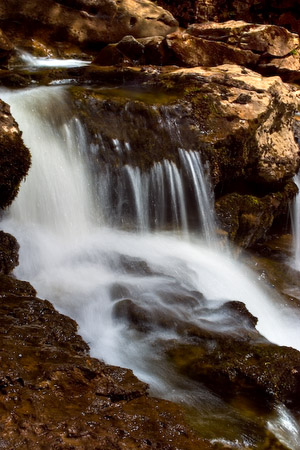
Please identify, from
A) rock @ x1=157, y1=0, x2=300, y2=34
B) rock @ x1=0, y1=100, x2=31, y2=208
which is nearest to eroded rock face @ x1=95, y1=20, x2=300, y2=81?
rock @ x1=157, y1=0, x2=300, y2=34

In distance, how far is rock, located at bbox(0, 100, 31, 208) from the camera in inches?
164

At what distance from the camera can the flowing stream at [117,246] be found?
3.97 m

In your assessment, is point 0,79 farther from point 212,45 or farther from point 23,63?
point 212,45

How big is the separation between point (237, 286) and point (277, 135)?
352cm

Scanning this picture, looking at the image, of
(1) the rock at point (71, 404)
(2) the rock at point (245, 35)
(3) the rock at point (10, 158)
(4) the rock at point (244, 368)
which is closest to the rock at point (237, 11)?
(2) the rock at point (245, 35)

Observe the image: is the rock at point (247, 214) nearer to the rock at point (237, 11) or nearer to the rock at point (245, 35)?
the rock at point (245, 35)

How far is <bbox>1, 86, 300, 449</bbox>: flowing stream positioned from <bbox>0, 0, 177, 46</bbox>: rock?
5.81 m

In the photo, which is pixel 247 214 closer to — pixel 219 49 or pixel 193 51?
pixel 193 51

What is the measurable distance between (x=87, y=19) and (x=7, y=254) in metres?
9.98

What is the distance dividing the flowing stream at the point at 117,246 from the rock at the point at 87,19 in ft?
19.1

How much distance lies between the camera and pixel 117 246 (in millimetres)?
5789

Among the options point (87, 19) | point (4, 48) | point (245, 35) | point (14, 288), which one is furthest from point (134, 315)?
point (87, 19)

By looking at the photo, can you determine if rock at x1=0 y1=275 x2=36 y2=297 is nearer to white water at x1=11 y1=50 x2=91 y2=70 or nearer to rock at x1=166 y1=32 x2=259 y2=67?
rock at x1=166 y1=32 x2=259 y2=67

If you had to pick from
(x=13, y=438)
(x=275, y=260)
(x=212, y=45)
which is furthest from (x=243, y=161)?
(x=13, y=438)
